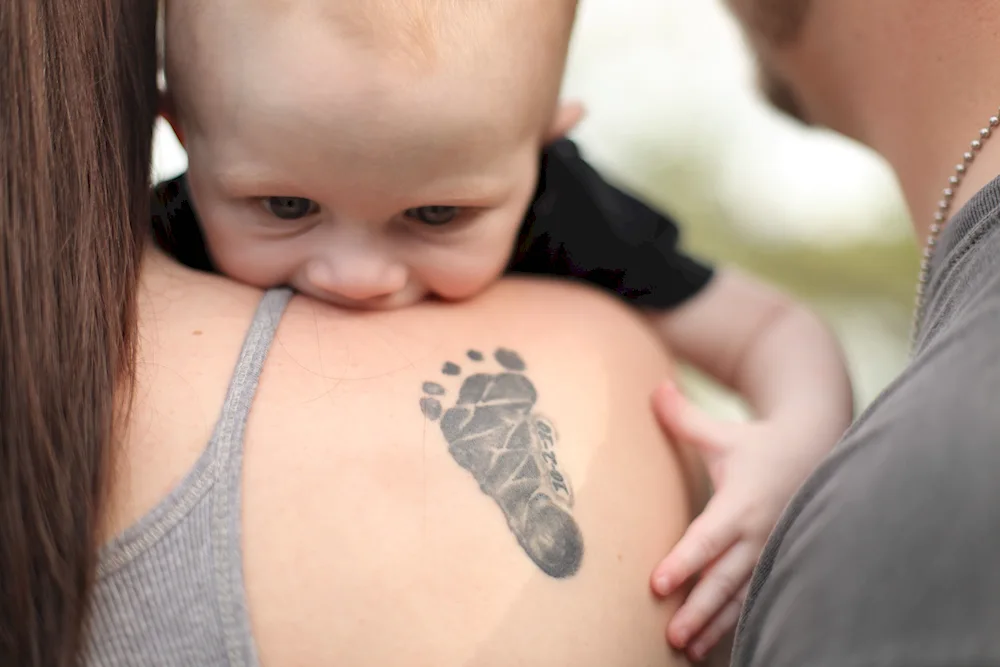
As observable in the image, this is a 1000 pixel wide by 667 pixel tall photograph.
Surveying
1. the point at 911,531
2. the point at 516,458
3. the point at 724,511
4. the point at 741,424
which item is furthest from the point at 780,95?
the point at 911,531

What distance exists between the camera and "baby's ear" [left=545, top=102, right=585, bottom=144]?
3.46ft

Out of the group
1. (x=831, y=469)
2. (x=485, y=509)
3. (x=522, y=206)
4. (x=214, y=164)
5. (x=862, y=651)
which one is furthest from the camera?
(x=522, y=206)

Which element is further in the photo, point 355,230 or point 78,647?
point 355,230

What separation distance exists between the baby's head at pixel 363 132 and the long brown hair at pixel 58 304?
94 mm

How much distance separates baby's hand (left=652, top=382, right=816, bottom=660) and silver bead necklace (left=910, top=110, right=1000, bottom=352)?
0.17 m

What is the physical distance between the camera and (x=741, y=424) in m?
0.99

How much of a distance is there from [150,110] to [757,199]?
74.5 inches

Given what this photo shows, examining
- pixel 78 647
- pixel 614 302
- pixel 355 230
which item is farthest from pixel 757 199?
pixel 78 647

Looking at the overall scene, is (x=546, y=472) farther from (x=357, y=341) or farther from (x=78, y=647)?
(x=78, y=647)

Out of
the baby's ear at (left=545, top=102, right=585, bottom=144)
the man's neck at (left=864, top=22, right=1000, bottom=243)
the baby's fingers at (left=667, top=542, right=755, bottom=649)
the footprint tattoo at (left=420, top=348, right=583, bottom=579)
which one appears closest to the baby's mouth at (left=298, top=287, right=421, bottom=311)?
the footprint tattoo at (left=420, top=348, right=583, bottom=579)

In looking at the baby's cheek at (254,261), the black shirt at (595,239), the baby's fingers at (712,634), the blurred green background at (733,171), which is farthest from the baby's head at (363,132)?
the blurred green background at (733,171)

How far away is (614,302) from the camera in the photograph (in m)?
1.07

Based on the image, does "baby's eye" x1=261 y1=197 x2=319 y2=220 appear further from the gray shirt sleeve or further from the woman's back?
the gray shirt sleeve

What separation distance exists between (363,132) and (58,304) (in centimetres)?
29
